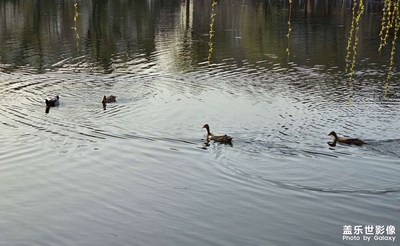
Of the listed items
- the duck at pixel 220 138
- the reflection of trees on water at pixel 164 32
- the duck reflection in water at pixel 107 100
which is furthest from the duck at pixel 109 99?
the reflection of trees on water at pixel 164 32

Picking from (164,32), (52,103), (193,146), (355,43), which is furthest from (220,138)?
(164,32)

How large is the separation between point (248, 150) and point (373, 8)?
2658 inches

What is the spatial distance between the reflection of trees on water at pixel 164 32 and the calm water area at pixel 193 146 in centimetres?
43

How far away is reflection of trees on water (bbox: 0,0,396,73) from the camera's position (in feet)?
147

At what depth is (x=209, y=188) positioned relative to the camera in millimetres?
18844

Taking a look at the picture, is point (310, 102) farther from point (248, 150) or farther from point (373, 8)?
point (373, 8)

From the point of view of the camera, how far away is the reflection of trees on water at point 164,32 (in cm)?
4469

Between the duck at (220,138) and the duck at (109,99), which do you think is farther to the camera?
the duck at (109,99)

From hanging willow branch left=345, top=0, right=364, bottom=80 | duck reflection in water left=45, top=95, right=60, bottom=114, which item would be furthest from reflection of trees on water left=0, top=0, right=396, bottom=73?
duck reflection in water left=45, top=95, right=60, bottom=114

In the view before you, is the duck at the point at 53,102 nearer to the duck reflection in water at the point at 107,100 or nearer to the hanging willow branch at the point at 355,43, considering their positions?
the duck reflection in water at the point at 107,100

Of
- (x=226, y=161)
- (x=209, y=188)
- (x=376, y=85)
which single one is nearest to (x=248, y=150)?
(x=226, y=161)

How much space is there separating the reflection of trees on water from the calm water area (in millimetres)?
432

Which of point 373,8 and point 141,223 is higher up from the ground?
point 373,8

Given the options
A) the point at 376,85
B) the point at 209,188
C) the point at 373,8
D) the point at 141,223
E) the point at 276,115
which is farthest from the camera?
the point at 373,8
